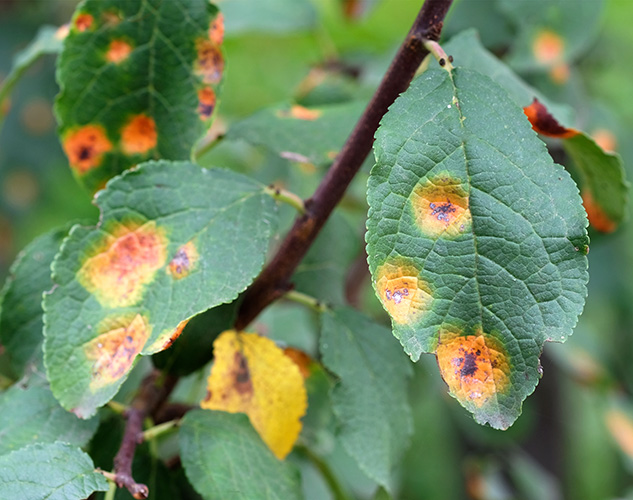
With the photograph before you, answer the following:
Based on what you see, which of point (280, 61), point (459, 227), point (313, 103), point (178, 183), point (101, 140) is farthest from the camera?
point (280, 61)

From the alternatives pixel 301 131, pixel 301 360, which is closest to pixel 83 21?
pixel 301 131

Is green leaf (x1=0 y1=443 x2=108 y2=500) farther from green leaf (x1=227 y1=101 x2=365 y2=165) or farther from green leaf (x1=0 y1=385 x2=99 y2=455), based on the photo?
green leaf (x1=227 y1=101 x2=365 y2=165)

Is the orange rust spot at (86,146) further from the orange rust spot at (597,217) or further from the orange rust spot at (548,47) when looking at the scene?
the orange rust spot at (548,47)

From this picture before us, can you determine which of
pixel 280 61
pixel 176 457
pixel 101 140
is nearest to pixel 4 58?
pixel 280 61

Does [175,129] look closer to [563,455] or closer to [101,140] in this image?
[101,140]

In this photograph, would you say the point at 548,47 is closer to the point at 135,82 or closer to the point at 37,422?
the point at 135,82

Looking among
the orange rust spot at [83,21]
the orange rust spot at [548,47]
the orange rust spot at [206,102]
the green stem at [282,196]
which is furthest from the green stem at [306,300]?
the orange rust spot at [548,47]

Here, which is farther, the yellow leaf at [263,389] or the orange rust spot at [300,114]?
the orange rust spot at [300,114]
